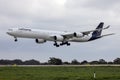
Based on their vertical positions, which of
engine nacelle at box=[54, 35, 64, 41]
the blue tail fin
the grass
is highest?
the blue tail fin

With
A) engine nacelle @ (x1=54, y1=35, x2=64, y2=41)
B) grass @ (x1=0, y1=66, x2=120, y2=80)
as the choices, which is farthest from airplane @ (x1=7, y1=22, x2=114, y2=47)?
grass @ (x1=0, y1=66, x2=120, y2=80)

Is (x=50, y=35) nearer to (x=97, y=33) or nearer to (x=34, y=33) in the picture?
(x=34, y=33)

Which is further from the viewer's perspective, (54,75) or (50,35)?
(50,35)

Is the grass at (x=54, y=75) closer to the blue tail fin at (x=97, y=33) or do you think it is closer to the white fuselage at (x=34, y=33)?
the white fuselage at (x=34, y=33)

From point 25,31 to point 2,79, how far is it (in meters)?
43.4

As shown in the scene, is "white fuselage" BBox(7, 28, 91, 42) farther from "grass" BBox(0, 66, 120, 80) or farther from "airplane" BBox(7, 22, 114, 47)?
"grass" BBox(0, 66, 120, 80)

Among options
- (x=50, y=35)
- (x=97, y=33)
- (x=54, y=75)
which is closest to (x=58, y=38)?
(x=50, y=35)

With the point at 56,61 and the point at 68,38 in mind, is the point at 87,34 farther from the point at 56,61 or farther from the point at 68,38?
the point at 56,61

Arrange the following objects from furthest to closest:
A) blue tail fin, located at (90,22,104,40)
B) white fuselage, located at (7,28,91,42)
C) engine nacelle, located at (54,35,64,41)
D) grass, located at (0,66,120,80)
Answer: blue tail fin, located at (90,22,104,40) < engine nacelle, located at (54,35,64,41) < white fuselage, located at (7,28,91,42) < grass, located at (0,66,120,80)

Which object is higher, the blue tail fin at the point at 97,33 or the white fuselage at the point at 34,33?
the blue tail fin at the point at 97,33

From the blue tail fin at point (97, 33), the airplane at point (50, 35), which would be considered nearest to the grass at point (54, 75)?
the airplane at point (50, 35)

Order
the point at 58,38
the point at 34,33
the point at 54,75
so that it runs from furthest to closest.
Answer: the point at 58,38 → the point at 34,33 → the point at 54,75

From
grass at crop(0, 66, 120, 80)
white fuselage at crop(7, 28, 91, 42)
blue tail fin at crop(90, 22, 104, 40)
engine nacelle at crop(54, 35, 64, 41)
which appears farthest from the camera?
blue tail fin at crop(90, 22, 104, 40)

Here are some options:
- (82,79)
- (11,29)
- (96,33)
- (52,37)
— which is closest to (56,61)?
(96,33)
